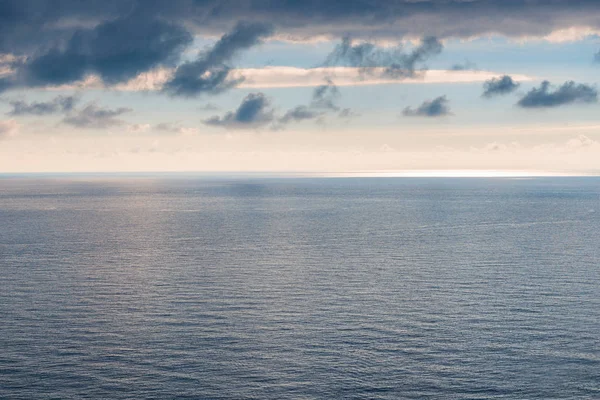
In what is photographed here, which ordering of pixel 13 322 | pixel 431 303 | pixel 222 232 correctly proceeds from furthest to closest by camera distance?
1. pixel 222 232
2. pixel 431 303
3. pixel 13 322

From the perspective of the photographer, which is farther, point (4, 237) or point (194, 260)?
point (4, 237)

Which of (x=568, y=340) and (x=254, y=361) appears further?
(x=568, y=340)

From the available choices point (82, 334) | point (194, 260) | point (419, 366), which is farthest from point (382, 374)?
point (194, 260)

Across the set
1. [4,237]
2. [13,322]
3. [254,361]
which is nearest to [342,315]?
[254,361]

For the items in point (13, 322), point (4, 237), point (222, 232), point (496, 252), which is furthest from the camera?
point (222, 232)

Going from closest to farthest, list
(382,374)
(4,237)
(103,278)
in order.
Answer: (382,374), (103,278), (4,237)

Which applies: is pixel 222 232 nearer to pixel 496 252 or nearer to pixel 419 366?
pixel 496 252

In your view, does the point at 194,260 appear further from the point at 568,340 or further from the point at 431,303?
the point at 568,340

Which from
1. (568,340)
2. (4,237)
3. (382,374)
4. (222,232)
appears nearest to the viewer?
(382,374)

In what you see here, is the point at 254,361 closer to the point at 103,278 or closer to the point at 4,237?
the point at 103,278
